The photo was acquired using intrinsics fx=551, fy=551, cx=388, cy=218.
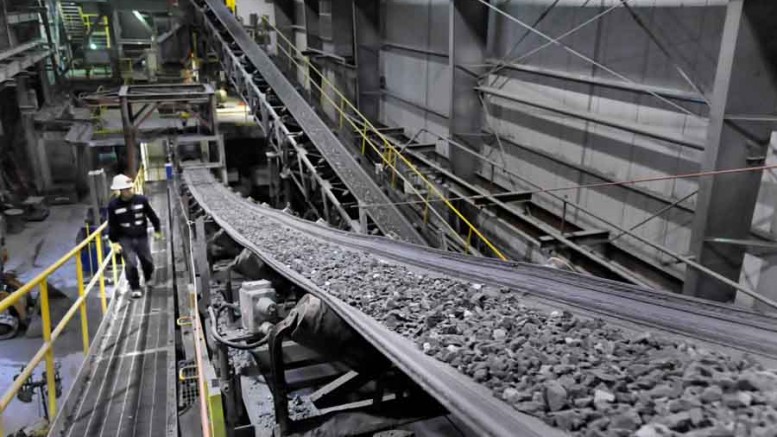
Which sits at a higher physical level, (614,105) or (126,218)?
(614,105)

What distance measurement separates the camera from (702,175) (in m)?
5.11

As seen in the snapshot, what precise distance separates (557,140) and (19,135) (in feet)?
49.5

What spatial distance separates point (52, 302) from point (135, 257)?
4798 mm

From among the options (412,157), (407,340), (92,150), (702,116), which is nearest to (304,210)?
(412,157)

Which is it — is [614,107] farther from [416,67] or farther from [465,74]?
[416,67]

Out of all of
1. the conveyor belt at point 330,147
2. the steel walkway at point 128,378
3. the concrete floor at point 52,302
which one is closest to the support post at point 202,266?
the steel walkway at point 128,378

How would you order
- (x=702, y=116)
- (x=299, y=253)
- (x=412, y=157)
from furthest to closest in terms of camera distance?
(x=412, y=157)
(x=702, y=116)
(x=299, y=253)

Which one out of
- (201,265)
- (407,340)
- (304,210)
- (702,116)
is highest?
(702,116)

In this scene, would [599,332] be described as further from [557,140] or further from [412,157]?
[412,157]

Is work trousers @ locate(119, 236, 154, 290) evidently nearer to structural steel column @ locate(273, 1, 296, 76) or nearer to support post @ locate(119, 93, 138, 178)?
support post @ locate(119, 93, 138, 178)

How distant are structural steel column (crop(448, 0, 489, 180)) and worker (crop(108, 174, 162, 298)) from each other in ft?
18.4

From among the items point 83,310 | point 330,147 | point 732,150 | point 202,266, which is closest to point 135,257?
point 83,310

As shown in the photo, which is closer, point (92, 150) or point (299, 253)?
point (299, 253)

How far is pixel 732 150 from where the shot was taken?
511 centimetres
